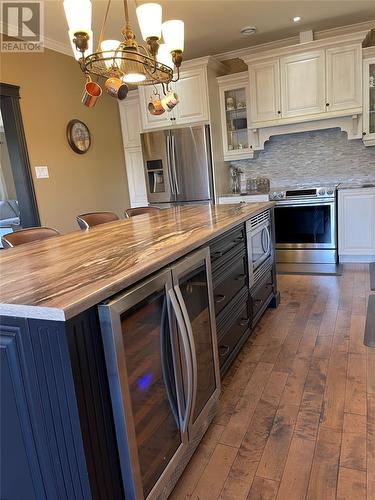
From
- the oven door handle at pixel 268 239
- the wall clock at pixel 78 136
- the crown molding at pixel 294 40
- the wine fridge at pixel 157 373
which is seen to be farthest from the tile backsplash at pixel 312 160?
the wine fridge at pixel 157 373

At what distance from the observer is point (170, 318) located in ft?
4.34

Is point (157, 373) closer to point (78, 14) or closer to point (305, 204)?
point (78, 14)

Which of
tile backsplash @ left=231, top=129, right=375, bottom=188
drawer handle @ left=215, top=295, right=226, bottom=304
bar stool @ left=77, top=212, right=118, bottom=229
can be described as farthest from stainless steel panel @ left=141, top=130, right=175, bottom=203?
drawer handle @ left=215, top=295, right=226, bottom=304

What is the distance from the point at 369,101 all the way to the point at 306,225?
1.47 metres

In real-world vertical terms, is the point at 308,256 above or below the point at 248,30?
below

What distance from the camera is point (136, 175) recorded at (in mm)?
5152

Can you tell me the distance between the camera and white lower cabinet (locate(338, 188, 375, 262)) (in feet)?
12.8

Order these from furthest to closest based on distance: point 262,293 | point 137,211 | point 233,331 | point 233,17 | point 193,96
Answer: point 193,96
point 233,17
point 137,211
point 262,293
point 233,331

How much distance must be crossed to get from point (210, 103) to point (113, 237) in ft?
10.1

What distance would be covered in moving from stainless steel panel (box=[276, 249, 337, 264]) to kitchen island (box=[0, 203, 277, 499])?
2.66 m

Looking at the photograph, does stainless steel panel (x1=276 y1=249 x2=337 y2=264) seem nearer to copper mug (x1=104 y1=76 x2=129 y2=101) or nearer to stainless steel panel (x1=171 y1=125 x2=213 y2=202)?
stainless steel panel (x1=171 y1=125 x2=213 y2=202)

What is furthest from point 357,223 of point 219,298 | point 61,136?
point 61,136

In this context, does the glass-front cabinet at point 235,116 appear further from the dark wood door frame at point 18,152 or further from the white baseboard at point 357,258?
the dark wood door frame at point 18,152

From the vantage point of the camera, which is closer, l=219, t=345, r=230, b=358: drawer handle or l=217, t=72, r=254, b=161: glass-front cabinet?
l=219, t=345, r=230, b=358: drawer handle
